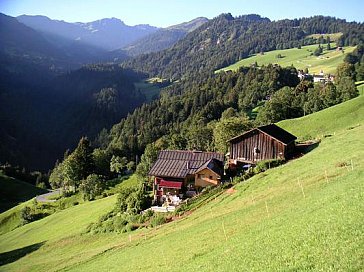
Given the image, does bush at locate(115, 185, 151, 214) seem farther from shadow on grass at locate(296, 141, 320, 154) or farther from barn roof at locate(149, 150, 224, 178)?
shadow on grass at locate(296, 141, 320, 154)

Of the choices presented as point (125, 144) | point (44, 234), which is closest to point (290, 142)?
point (44, 234)

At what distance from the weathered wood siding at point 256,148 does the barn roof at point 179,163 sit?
2923mm

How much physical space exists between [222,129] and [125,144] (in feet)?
299

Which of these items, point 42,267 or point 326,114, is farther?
point 326,114

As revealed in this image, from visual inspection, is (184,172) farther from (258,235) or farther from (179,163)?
(258,235)

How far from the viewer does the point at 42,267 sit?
40750 millimetres

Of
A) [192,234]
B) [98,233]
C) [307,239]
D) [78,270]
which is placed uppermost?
[307,239]

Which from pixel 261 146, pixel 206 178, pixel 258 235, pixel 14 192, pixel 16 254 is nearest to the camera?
pixel 258 235

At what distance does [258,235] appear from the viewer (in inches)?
889

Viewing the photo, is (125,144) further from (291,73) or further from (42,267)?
(42,267)

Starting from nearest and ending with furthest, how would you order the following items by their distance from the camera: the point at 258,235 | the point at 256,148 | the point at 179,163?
the point at 258,235 → the point at 256,148 → the point at 179,163

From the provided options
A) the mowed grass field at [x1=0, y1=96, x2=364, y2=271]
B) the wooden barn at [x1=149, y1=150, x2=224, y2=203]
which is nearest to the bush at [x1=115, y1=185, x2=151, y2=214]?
the wooden barn at [x1=149, y1=150, x2=224, y2=203]

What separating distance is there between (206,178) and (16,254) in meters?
29.1

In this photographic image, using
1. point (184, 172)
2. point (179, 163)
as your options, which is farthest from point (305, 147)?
point (179, 163)
